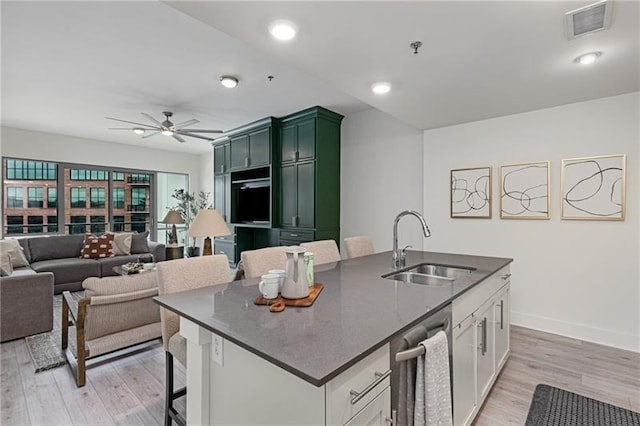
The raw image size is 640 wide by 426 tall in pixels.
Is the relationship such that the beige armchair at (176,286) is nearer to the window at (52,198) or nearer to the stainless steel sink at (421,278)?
the stainless steel sink at (421,278)

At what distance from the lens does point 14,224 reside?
572cm

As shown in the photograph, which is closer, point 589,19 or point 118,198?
point 589,19

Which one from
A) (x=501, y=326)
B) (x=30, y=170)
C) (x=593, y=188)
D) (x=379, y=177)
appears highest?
(x=30, y=170)

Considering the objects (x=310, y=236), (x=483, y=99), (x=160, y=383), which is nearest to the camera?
(x=160, y=383)

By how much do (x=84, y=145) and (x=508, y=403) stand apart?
7.98m

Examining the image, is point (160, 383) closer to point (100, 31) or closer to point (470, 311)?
point (470, 311)

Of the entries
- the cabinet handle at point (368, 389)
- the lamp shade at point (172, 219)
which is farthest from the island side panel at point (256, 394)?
the lamp shade at point (172, 219)

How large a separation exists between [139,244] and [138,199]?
1.89 metres

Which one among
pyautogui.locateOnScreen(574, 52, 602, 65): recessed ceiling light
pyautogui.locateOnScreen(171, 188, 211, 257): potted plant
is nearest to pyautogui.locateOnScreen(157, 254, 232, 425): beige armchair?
pyautogui.locateOnScreen(574, 52, 602, 65): recessed ceiling light

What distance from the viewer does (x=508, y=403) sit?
210 centimetres

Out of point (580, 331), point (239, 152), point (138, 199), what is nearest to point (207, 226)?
point (239, 152)

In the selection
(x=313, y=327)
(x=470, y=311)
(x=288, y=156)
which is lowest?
(x=470, y=311)

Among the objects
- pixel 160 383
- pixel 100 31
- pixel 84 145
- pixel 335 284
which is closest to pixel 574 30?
pixel 335 284

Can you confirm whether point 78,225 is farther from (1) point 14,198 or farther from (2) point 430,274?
(2) point 430,274
